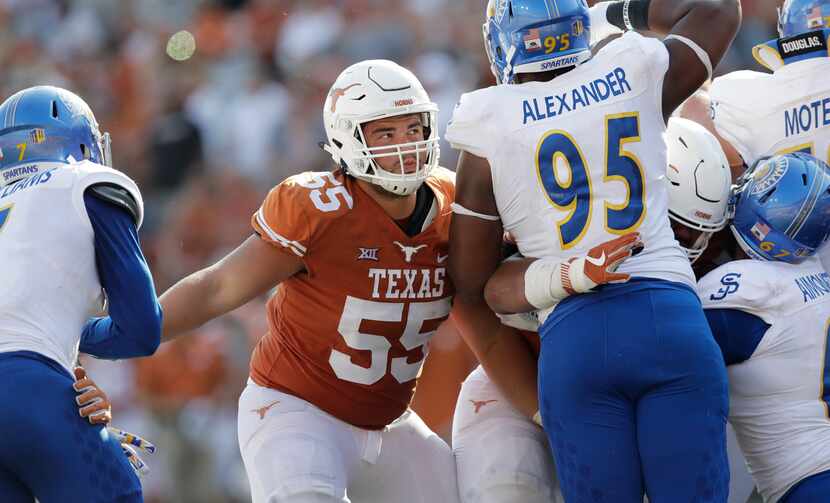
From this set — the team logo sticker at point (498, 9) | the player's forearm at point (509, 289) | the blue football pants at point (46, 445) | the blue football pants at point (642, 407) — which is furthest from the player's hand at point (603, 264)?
the blue football pants at point (46, 445)

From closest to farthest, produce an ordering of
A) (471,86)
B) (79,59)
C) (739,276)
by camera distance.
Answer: (739,276) → (471,86) → (79,59)

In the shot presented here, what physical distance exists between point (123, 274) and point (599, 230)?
A: 147cm

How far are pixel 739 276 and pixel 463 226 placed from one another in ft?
3.02

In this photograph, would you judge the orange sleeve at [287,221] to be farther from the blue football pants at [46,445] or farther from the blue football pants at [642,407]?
the blue football pants at [642,407]

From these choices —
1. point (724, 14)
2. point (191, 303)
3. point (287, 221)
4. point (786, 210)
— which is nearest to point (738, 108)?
point (724, 14)

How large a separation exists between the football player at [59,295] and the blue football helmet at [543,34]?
131cm

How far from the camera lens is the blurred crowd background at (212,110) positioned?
759 centimetres

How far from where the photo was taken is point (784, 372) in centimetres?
395

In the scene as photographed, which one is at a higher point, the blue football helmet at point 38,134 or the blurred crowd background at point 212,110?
the blue football helmet at point 38,134

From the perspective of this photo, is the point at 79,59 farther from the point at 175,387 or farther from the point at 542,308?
the point at 542,308

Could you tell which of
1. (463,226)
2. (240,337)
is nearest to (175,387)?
(240,337)

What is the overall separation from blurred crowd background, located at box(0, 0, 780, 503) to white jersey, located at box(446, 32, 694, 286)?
2851 millimetres

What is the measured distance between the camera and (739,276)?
4.02 m

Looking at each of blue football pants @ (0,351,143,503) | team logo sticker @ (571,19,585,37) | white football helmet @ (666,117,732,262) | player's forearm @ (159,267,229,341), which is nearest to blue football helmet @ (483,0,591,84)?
team logo sticker @ (571,19,585,37)
